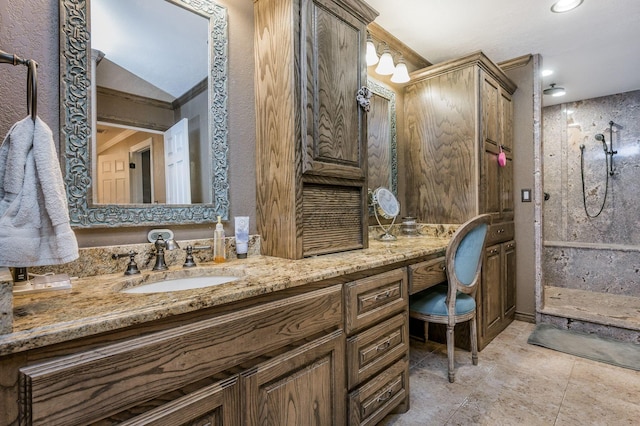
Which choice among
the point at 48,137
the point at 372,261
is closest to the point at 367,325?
the point at 372,261

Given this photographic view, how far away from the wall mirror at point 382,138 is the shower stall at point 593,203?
6.25ft

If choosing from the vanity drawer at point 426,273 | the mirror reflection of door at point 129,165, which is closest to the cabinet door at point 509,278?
the vanity drawer at point 426,273

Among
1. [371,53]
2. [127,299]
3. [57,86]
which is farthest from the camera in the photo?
[371,53]

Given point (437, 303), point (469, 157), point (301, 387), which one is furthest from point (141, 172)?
point (469, 157)

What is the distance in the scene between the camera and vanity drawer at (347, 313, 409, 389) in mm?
1253

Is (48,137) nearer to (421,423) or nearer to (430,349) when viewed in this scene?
(421,423)

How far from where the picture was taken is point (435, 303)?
1879 millimetres

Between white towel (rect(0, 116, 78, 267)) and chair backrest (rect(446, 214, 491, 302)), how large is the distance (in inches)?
67.0

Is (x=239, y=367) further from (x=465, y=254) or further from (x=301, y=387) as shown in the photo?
(x=465, y=254)

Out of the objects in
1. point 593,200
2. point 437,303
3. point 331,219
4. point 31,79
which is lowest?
point 437,303

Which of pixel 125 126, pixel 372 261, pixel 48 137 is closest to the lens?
pixel 48 137

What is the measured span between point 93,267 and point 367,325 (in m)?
1.05

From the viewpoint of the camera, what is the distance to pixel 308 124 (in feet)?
4.63

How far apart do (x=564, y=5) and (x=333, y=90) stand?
177cm
